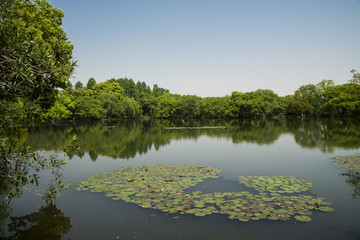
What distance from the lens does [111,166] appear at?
17828 mm

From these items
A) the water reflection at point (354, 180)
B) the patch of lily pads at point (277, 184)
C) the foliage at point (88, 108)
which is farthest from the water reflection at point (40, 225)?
the foliage at point (88, 108)

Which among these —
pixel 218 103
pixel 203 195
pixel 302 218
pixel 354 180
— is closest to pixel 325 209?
pixel 302 218

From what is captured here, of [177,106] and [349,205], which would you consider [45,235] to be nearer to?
[349,205]

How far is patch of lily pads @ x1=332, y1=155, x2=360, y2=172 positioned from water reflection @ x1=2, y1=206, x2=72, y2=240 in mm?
16292

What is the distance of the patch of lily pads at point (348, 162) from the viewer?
1565 centimetres

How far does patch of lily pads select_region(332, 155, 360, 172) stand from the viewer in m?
15.6

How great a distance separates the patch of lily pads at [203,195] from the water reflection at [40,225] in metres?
2.49

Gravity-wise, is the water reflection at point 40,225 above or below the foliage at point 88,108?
below

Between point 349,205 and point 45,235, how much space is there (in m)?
11.7

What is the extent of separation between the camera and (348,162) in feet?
56.0

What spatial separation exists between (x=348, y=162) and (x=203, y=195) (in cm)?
1219

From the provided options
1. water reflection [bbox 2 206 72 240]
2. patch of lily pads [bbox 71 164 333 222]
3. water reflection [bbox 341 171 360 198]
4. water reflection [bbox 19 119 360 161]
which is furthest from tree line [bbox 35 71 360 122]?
water reflection [bbox 341 171 360 198]

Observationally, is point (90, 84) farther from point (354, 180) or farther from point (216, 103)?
point (354, 180)

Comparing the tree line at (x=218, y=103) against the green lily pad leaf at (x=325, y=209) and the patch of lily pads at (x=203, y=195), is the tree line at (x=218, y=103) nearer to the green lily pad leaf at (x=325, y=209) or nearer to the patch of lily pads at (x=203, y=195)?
the patch of lily pads at (x=203, y=195)
